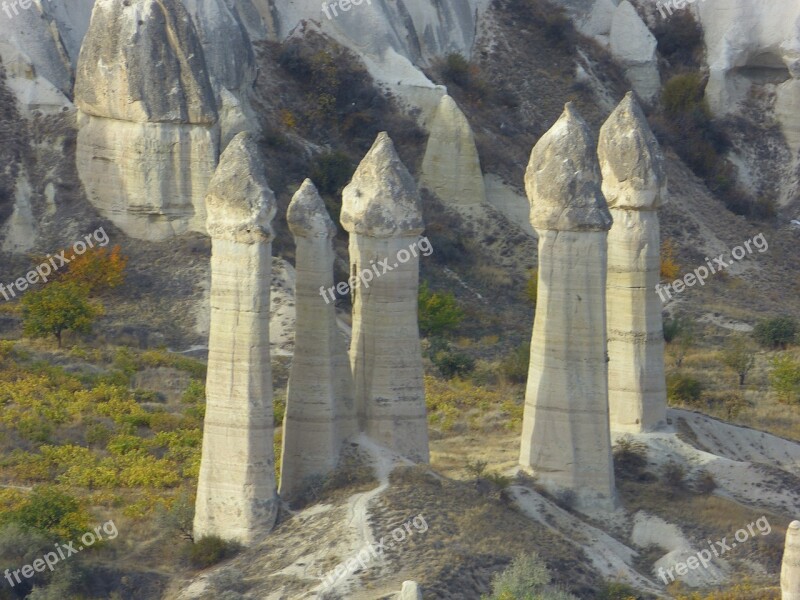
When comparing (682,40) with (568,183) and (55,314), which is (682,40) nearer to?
(55,314)

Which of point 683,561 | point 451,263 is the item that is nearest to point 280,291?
point 451,263

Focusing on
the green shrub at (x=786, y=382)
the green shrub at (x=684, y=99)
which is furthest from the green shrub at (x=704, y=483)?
the green shrub at (x=684, y=99)

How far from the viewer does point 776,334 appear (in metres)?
48.6

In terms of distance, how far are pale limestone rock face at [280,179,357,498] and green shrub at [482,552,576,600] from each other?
3.72 meters

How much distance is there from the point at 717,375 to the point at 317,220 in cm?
1772

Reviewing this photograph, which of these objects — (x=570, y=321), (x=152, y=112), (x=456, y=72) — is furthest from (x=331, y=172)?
(x=570, y=321)

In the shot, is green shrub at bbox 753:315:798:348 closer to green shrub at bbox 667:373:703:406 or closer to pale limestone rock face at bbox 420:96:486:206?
green shrub at bbox 667:373:703:406

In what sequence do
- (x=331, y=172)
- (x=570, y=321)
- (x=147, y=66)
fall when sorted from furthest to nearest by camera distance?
(x=331, y=172) < (x=147, y=66) < (x=570, y=321)

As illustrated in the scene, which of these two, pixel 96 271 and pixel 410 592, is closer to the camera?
pixel 410 592

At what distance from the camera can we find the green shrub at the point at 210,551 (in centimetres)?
2759

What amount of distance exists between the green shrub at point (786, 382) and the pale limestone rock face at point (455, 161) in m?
12.6

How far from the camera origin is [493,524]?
2777cm

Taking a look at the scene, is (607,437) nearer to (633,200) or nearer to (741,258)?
(633,200)

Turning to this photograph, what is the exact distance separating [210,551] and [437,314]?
19.3 m
